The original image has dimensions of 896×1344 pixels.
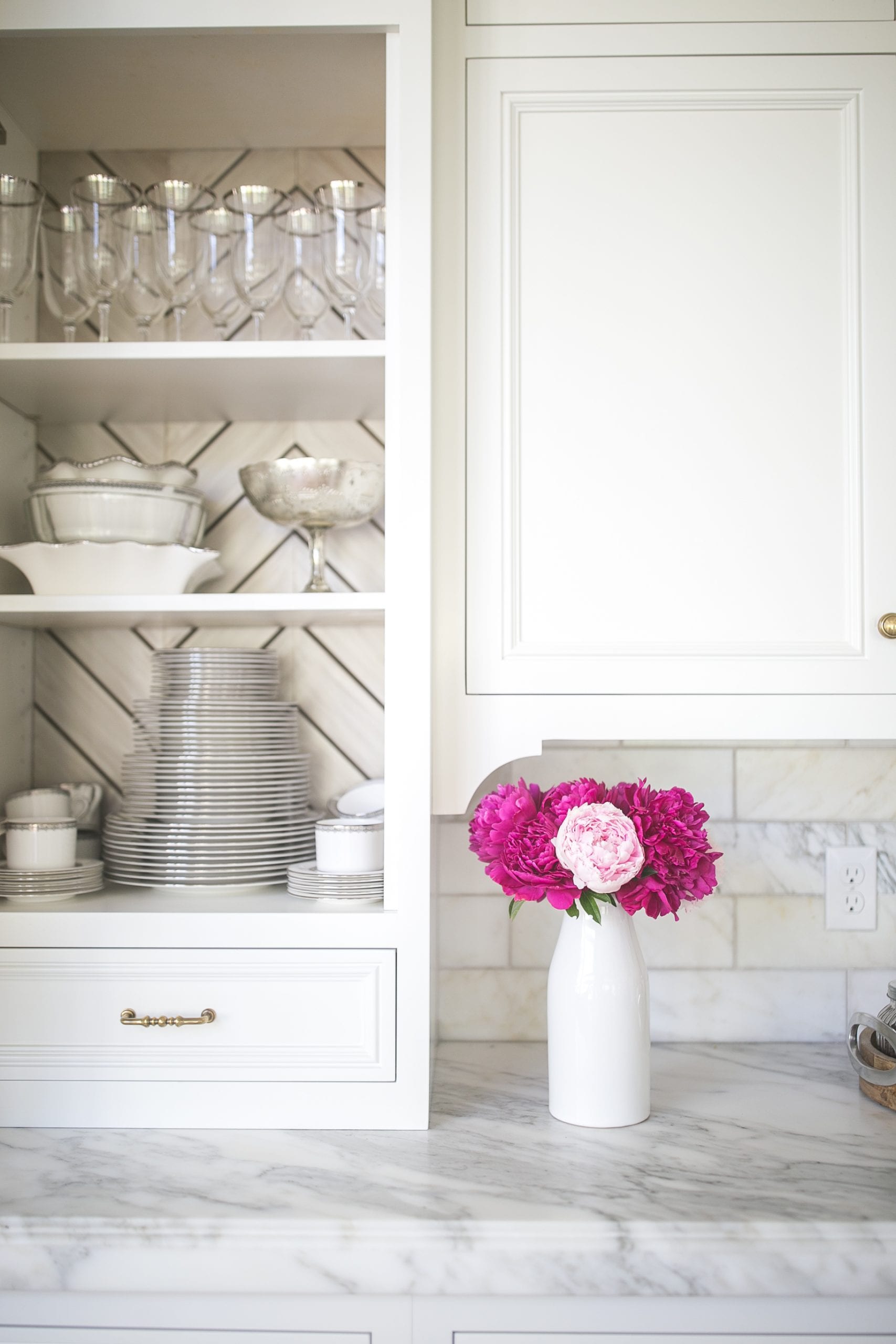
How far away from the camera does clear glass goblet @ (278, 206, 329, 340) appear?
47.6 inches

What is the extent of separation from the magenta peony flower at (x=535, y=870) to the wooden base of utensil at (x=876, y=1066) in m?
0.47

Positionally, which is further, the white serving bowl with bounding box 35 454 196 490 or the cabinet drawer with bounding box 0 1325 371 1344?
the white serving bowl with bounding box 35 454 196 490

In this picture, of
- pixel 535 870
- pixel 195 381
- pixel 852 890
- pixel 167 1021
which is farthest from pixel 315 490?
pixel 852 890

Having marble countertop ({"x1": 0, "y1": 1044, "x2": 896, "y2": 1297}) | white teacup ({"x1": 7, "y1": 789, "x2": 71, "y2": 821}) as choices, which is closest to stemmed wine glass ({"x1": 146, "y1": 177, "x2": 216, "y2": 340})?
white teacup ({"x1": 7, "y1": 789, "x2": 71, "y2": 821})

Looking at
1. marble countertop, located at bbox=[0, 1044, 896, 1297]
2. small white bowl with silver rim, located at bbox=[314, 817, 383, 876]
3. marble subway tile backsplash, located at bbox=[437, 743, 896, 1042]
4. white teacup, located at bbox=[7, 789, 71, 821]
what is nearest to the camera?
marble countertop, located at bbox=[0, 1044, 896, 1297]

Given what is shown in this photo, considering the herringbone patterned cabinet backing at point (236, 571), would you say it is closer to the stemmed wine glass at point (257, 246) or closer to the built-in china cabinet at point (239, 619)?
the built-in china cabinet at point (239, 619)

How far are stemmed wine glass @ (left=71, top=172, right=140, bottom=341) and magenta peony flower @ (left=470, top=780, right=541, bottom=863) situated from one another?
0.74 metres

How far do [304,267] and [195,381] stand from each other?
0.20 meters

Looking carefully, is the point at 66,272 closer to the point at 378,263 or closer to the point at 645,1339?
the point at 378,263

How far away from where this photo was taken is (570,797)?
43.9 inches

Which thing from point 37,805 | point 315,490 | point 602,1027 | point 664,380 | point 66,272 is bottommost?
point 602,1027

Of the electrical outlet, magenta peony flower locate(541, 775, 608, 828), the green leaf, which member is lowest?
the electrical outlet

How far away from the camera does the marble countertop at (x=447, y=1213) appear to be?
907 millimetres

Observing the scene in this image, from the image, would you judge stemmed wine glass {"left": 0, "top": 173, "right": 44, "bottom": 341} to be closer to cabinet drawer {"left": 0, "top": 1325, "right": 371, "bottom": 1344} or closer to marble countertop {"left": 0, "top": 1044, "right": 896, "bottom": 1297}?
marble countertop {"left": 0, "top": 1044, "right": 896, "bottom": 1297}
